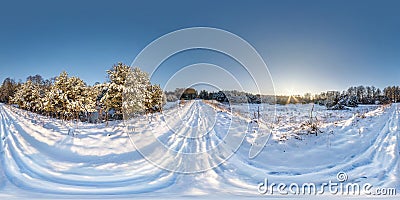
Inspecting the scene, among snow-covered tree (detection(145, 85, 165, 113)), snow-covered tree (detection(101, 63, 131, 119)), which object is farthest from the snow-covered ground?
snow-covered tree (detection(145, 85, 165, 113))

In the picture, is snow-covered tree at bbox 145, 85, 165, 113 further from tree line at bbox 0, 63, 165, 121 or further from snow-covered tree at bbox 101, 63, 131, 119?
snow-covered tree at bbox 101, 63, 131, 119

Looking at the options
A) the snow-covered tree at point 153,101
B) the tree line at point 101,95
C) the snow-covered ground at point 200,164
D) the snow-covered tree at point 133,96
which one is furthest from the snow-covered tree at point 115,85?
the snow-covered ground at point 200,164

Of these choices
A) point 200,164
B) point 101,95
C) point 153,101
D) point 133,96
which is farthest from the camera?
point 153,101

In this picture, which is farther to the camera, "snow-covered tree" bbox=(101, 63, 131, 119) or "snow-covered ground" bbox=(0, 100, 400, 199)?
"snow-covered tree" bbox=(101, 63, 131, 119)

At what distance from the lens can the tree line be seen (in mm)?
17359

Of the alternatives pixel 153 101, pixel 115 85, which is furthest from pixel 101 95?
pixel 153 101

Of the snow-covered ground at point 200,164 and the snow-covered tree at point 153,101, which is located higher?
the snow-covered tree at point 153,101

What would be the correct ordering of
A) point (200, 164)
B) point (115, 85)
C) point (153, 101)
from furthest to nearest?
point (153, 101) → point (115, 85) → point (200, 164)

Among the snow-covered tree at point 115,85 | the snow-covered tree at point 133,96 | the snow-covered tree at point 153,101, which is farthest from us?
the snow-covered tree at point 153,101

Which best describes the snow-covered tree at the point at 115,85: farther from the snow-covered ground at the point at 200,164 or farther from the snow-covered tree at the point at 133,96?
the snow-covered ground at the point at 200,164

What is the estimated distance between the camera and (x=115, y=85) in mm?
18922

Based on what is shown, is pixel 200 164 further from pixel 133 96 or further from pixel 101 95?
pixel 101 95

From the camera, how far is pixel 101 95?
21.8 meters

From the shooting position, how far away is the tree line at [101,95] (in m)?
17.4
